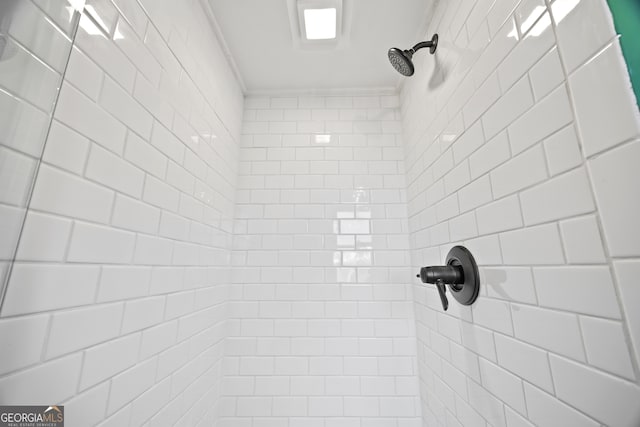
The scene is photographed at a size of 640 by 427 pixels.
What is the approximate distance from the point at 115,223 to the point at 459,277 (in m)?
0.91

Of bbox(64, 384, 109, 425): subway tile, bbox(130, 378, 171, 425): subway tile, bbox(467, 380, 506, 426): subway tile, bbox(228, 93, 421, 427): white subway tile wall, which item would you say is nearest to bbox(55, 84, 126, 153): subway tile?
bbox(64, 384, 109, 425): subway tile

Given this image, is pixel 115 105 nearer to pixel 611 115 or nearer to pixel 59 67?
pixel 59 67

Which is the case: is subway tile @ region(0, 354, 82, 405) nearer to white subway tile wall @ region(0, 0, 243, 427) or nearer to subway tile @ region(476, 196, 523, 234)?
white subway tile wall @ region(0, 0, 243, 427)

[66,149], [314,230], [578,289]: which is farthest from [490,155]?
[66,149]

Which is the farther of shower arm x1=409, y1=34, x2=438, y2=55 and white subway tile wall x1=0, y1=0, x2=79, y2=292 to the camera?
shower arm x1=409, y1=34, x2=438, y2=55

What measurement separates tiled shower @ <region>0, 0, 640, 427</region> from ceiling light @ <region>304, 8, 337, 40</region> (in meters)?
0.41

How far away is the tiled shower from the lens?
35 cm

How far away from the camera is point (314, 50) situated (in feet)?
3.69

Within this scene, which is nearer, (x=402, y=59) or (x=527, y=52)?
(x=527, y=52)

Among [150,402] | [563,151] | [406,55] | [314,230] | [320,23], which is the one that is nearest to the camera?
[563,151]

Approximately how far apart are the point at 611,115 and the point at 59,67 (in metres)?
0.87

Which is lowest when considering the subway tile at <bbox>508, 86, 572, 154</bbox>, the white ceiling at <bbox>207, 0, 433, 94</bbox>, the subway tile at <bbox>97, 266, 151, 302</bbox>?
the subway tile at <bbox>97, 266, 151, 302</bbox>

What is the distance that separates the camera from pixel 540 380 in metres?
0.46

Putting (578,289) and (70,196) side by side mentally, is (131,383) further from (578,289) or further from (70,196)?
(578,289)
